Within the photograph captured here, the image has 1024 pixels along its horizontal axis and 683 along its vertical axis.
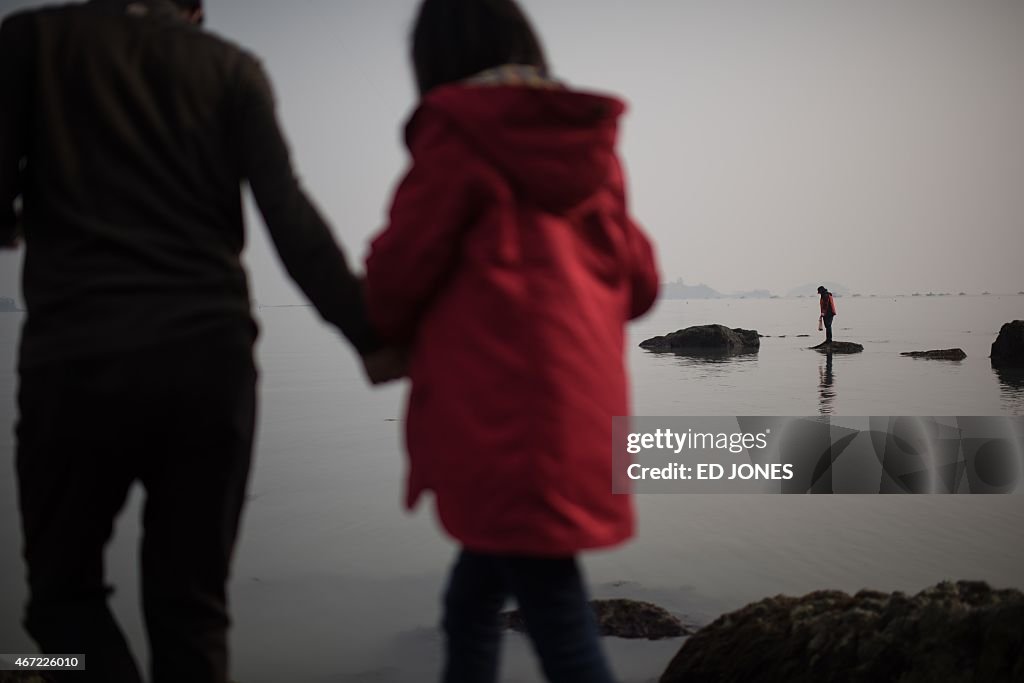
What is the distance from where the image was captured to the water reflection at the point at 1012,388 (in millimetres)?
7129

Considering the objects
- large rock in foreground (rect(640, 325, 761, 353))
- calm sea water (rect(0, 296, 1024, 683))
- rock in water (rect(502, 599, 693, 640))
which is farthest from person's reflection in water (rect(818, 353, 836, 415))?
rock in water (rect(502, 599, 693, 640))

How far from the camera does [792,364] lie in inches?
435

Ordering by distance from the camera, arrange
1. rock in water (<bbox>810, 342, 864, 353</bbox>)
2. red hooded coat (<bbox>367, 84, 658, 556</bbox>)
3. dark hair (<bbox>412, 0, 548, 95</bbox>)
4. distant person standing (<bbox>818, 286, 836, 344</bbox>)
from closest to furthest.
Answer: red hooded coat (<bbox>367, 84, 658, 556</bbox>) → dark hair (<bbox>412, 0, 548, 95</bbox>) → rock in water (<bbox>810, 342, 864, 353</bbox>) → distant person standing (<bbox>818, 286, 836, 344</bbox>)

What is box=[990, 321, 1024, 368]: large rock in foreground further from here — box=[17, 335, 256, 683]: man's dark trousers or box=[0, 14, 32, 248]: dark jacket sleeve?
box=[0, 14, 32, 248]: dark jacket sleeve

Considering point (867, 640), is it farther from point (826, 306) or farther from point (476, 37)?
point (826, 306)

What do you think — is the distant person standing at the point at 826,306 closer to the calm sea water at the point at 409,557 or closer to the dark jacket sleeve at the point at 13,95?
the calm sea water at the point at 409,557

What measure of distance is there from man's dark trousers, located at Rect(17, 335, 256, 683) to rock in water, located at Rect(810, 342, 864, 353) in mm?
12532

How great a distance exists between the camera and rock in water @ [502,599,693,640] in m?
2.96

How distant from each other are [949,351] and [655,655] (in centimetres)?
1029

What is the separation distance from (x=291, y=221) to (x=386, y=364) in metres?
0.30

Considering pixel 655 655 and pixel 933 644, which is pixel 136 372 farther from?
pixel 655 655

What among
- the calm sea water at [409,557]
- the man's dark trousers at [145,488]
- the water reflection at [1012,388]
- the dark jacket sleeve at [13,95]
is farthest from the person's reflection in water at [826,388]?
the dark jacket sleeve at [13,95]

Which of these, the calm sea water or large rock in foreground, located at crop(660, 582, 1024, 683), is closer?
large rock in foreground, located at crop(660, 582, 1024, 683)

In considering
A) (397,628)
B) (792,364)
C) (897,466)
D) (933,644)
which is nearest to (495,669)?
(933,644)
